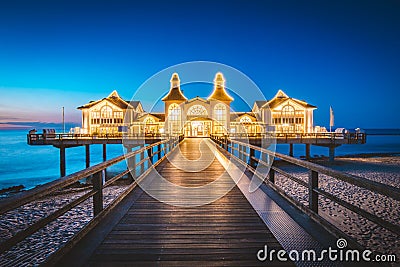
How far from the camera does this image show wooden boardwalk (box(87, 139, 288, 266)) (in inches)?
120

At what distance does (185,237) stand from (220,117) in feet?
127

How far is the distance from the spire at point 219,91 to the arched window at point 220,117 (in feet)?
4.91

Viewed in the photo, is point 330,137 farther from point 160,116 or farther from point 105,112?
point 105,112

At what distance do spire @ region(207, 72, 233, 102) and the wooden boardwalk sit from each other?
127 feet

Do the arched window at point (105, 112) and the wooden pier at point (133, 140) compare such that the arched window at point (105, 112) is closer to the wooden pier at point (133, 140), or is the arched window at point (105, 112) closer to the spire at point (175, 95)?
the spire at point (175, 95)

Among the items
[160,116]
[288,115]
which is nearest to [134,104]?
[160,116]

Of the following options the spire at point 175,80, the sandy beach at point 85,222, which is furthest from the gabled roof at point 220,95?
the sandy beach at point 85,222

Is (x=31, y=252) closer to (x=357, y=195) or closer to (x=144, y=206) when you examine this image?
(x=144, y=206)

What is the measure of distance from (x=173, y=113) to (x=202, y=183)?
116ft

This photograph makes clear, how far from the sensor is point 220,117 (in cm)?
4209

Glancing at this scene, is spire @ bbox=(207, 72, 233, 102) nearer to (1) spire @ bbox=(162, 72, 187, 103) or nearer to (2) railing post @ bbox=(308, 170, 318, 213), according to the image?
(1) spire @ bbox=(162, 72, 187, 103)

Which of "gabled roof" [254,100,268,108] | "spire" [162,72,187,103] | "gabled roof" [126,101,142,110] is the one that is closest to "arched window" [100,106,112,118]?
"gabled roof" [126,101,142,110]

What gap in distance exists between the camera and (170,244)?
344 cm

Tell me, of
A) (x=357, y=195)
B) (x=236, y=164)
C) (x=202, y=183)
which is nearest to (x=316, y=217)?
(x=202, y=183)
